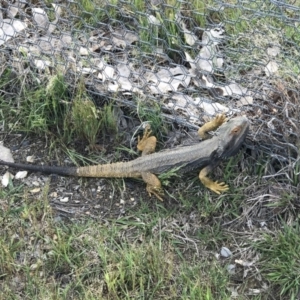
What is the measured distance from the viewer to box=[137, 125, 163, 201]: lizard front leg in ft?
14.8

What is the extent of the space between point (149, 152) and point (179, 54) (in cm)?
79

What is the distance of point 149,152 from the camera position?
4.64 meters

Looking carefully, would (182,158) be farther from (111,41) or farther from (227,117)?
(111,41)

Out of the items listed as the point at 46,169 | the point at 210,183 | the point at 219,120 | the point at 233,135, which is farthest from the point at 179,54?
the point at 46,169

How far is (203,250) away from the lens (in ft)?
13.9

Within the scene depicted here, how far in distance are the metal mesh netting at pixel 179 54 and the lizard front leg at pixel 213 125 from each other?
13 cm

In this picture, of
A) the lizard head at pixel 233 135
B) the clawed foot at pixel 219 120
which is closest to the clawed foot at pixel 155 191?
the lizard head at pixel 233 135

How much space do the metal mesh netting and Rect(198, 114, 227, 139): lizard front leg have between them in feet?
0.43

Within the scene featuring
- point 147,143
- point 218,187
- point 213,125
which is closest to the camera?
point 218,187

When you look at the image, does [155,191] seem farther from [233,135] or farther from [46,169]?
[46,169]

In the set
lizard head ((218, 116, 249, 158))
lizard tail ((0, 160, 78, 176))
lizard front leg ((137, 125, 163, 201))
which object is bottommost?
lizard tail ((0, 160, 78, 176))

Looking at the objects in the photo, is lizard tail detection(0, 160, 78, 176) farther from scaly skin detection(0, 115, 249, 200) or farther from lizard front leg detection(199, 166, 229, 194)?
lizard front leg detection(199, 166, 229, 194)

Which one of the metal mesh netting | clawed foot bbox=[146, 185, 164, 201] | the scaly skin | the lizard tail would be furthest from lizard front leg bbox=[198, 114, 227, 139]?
the lizard tail

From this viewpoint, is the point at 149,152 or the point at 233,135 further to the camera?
the point at 149,152
